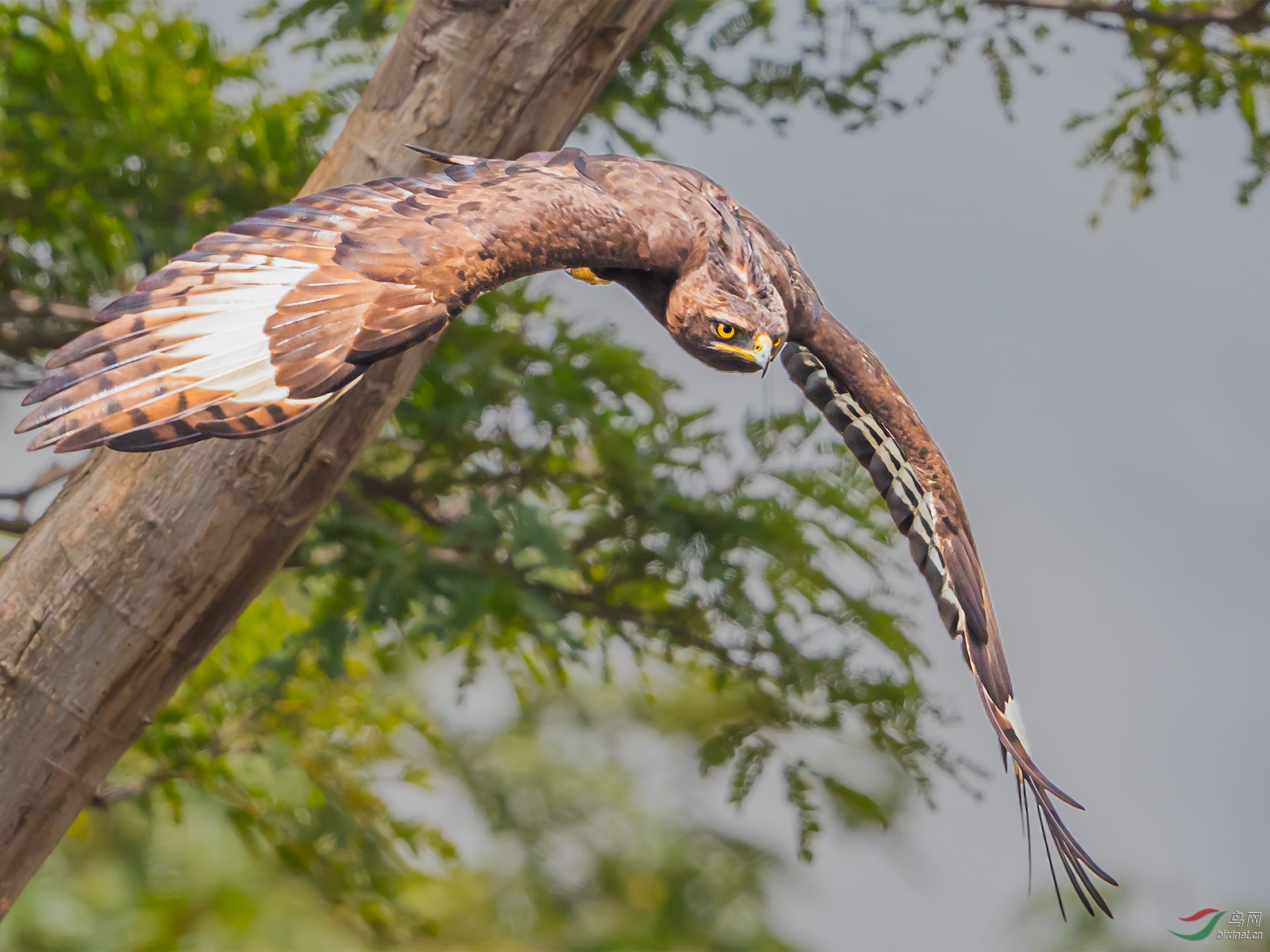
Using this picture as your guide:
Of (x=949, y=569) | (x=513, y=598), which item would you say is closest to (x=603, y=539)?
(x=513, y=598)

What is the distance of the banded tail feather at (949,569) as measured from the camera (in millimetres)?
1488

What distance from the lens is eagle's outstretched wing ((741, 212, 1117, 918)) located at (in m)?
1.54

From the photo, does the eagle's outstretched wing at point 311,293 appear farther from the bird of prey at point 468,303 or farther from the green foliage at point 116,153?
the green foliage at point 116,153

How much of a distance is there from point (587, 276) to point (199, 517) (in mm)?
761

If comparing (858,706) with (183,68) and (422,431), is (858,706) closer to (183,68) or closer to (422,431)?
(422,431)

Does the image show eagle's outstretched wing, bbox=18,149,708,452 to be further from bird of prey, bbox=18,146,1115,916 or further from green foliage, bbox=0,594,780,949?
green foliage, bbox=0,594,780,949

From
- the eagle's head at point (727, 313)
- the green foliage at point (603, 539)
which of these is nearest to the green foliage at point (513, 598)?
the green foliage at point (603, 539)

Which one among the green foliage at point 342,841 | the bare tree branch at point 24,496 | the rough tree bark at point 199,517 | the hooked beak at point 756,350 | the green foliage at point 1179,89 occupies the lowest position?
the green foliage at point 342,841

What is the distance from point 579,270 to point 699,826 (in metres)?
5.87

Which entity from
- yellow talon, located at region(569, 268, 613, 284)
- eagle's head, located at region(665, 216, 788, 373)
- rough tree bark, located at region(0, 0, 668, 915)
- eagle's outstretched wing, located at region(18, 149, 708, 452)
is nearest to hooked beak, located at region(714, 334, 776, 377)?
eagle's head, located at region(665, 216, 788, 373)

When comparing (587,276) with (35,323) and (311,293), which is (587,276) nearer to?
(311,293)

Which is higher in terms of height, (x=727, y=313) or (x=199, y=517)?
(x=727, y=313)

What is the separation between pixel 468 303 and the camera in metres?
1.24

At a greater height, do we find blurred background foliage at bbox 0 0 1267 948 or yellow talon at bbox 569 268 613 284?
yellow talon at bbox 569 268 613 284
